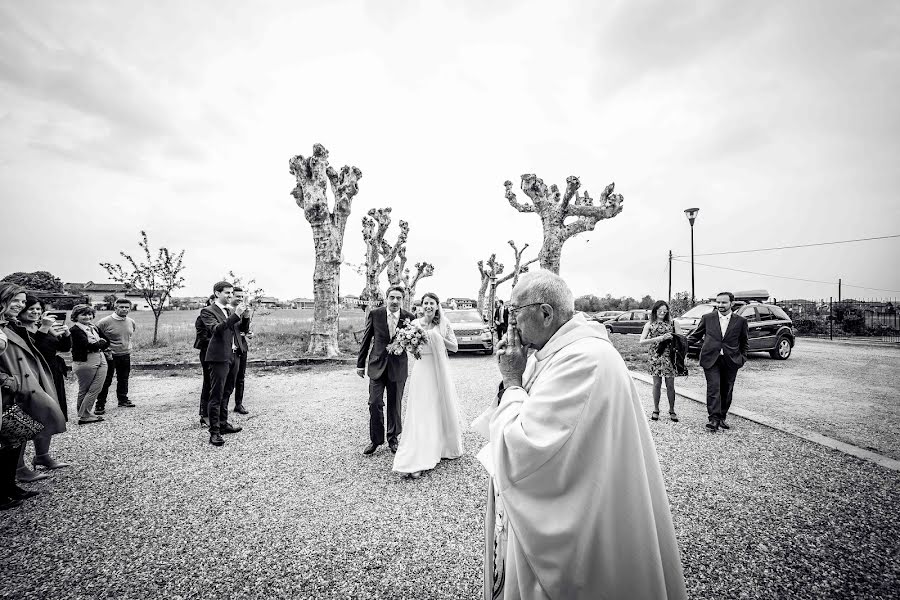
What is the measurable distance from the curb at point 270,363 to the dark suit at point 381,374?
7.33 m

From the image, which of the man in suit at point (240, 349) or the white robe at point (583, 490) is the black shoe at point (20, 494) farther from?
the white robe at point (583, 490)

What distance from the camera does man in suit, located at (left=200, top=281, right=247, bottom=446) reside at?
5078 mm

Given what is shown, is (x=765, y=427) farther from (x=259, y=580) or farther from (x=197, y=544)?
(x=197, y=544)

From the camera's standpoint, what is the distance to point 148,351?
13.3m

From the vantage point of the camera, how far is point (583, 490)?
55.6 inches

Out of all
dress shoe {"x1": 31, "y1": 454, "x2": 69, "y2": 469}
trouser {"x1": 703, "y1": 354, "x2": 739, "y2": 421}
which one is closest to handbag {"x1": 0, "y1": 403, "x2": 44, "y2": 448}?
dress shoe {"x1": 31, "y1": 454, "x2": 69, "y2": 469}

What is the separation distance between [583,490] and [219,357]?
533cm

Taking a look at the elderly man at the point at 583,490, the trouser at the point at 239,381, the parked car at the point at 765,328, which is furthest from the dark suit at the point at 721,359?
the trouser at the point at 239,381

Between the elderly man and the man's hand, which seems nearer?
the elderly man

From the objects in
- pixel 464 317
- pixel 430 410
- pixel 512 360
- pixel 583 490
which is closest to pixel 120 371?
pixel 430 410

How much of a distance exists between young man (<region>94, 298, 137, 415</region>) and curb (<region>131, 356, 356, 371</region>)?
3895 mm

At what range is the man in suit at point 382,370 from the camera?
468 cm

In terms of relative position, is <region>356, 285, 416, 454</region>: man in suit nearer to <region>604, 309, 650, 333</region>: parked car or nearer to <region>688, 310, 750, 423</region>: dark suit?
<region>688, 310, 750, 423</region>: dark suit

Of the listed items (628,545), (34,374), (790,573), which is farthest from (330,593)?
(34,374)
